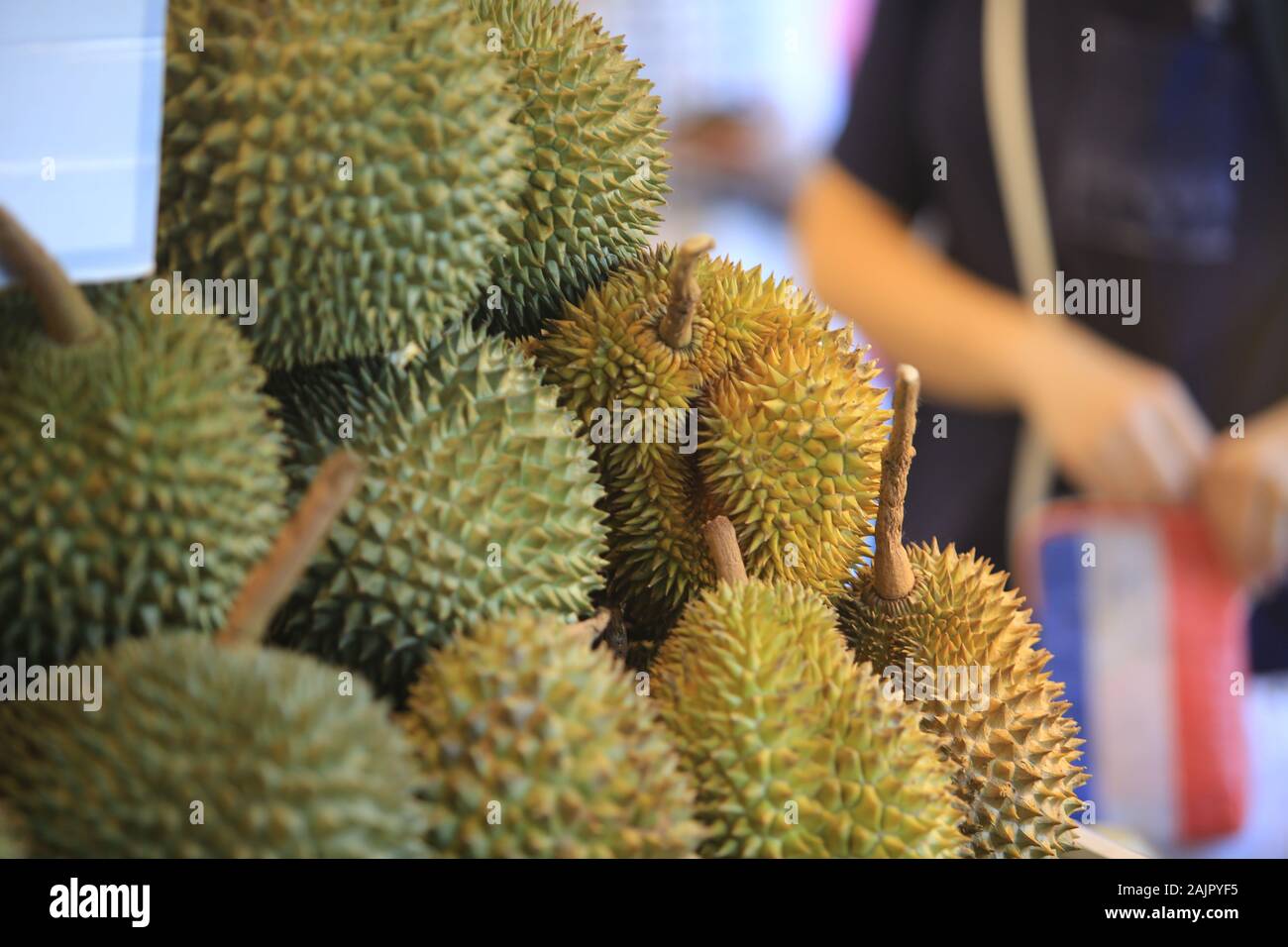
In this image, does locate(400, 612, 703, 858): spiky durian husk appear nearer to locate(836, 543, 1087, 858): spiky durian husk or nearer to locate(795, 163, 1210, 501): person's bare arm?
locate(836, 543, 1087, 858): spiky durian husk

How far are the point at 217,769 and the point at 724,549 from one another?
0.39m

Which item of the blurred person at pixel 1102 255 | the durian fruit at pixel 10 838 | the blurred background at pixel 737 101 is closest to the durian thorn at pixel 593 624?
the durian fruit at pixel 10 838

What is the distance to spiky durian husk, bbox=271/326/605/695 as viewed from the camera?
0.69m

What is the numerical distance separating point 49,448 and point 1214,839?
1512 mm

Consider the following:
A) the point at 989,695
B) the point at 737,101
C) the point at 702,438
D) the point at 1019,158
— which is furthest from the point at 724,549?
the point at 737,101

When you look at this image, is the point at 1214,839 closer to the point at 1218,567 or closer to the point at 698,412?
the point at 1218,567

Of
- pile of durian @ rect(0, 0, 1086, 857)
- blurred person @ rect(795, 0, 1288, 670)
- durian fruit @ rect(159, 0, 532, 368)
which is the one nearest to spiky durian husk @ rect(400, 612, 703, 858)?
pile of durian @ rect(0, 0, 1086, 857)

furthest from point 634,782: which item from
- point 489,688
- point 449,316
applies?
point 449,316

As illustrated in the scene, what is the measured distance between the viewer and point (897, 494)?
813mm

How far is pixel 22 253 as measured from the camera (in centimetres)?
60

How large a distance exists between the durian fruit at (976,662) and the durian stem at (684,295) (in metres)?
0.16

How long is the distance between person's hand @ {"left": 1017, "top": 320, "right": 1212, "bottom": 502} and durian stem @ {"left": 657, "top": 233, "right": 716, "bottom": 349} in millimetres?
920

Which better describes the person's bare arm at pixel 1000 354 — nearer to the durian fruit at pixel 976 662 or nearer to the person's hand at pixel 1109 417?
the person's hand at pixel 1109 417
